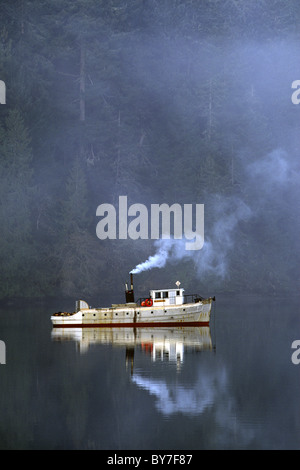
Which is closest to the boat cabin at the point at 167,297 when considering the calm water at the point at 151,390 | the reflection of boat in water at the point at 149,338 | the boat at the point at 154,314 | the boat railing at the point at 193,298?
the boat at the point at 154,314

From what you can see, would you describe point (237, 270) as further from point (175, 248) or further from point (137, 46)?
point (137, 46)

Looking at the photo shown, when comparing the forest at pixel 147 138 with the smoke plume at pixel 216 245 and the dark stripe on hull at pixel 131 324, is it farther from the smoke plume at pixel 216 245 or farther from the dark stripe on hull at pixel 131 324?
the dark stripe on hull at pixel 131 324

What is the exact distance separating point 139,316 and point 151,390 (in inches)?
1170

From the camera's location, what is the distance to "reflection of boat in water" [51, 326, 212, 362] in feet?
189

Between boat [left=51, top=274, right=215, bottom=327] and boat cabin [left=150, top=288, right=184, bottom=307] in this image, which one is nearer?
boat cabin [left=150, top=288, right=184, bottom=307]

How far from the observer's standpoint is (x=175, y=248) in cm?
12212

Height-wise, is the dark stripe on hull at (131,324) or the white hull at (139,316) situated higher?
the white hull at (139,316)

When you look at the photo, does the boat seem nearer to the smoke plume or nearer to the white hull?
the white hull

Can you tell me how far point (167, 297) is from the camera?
72.1 m

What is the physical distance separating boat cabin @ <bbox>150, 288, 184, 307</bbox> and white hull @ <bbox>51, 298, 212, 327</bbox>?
41 centimetres

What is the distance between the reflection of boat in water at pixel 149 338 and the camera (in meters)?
57.5

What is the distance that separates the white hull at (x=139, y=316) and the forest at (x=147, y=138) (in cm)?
3568

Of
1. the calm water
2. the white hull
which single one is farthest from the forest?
the calm water
